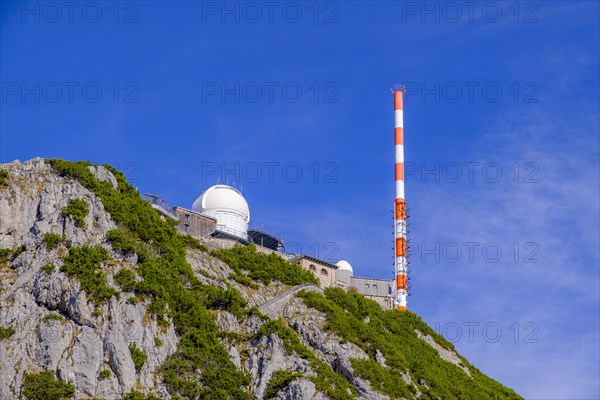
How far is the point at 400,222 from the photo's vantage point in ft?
404

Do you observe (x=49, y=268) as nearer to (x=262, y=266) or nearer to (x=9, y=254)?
(x=9, y=254)

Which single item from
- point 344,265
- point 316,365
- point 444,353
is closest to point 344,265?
point 344,265

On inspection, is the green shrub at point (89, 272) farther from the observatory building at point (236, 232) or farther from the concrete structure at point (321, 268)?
the concrete structure at point (321, 268)

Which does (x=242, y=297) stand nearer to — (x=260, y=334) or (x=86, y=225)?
(x=260, y=334)

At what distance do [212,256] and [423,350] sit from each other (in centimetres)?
2142

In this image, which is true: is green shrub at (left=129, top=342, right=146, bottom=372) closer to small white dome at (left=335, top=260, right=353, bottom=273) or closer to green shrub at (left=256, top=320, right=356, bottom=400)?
green shrub at (left=256, top=320, right=356, bottom=400)

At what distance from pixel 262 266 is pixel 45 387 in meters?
33.6

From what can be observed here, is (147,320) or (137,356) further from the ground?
(147,320)

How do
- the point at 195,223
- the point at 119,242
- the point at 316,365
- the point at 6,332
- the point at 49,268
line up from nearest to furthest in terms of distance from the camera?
the point at 6,332
the point at 49,268
the point at 316,365
the point at 119,242
the point at 195,223

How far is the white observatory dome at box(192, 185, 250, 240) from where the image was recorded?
373 ft

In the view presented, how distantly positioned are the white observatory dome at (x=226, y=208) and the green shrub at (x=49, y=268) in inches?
1331

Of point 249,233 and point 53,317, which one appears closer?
point 53,317

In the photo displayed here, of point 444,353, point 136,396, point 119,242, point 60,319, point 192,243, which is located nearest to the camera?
point 136,396

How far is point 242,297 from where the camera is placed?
9031 cm
